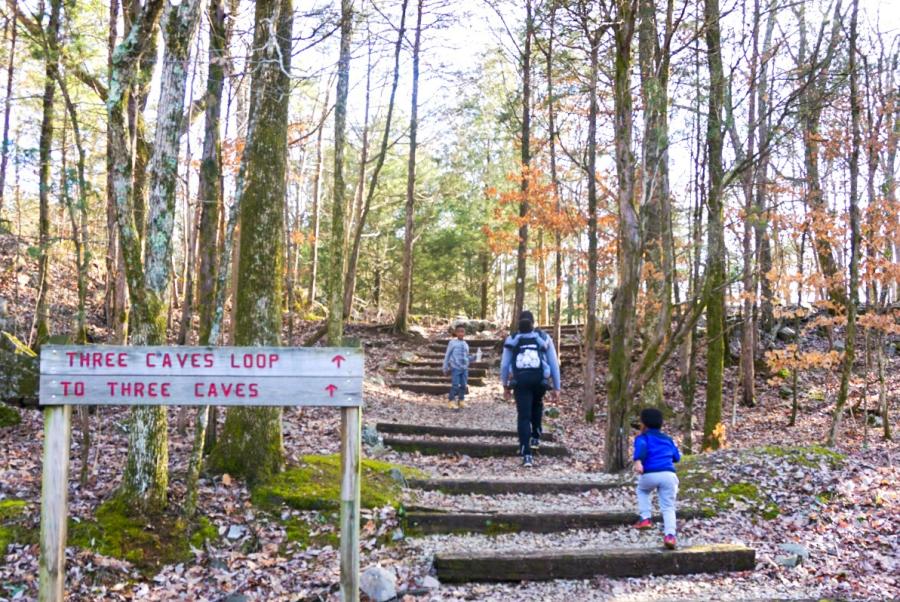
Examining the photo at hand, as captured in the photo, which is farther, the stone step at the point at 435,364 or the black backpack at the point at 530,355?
the stone step at the point at 435,364

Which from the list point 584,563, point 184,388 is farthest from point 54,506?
point 584,563

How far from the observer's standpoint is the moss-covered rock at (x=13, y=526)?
5.37m

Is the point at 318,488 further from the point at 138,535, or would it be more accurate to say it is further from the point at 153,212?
the point at 153,212

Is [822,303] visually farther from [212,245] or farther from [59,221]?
[59,221]

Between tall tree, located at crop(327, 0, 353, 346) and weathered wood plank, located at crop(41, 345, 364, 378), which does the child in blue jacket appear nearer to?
weathered wood plank, located at crop(41, 345, 364, 378)

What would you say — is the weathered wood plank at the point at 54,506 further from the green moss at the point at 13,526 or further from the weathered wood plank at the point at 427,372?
the weathered wood plank at the point at 427,372

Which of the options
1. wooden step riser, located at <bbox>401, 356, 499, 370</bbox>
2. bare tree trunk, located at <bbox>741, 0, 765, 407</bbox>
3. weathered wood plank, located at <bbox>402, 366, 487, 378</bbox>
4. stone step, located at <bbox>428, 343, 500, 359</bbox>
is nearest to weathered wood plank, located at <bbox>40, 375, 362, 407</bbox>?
bare tree trunk, located at <bbox>741, 0, 765, 407</bbox>

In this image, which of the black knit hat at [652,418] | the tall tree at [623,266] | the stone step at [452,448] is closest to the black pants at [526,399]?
the stone step at [452,448]

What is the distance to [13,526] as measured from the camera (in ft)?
18.1

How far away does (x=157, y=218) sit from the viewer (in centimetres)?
579

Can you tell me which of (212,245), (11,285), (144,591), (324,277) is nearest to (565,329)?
(324,277)

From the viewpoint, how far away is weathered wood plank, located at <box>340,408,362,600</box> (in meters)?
4.26

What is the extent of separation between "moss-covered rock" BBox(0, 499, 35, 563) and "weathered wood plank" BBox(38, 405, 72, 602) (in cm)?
164

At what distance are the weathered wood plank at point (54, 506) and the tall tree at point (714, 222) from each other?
24.8 ft
